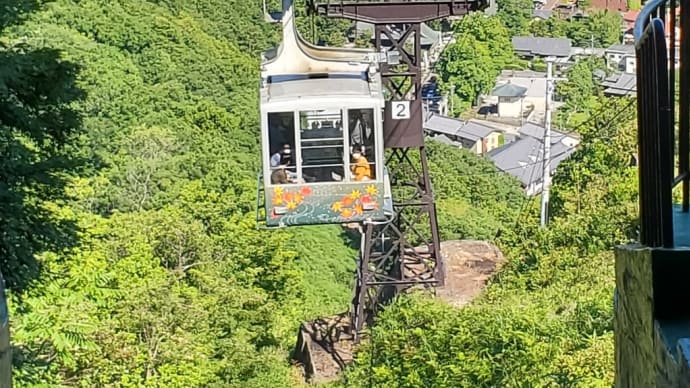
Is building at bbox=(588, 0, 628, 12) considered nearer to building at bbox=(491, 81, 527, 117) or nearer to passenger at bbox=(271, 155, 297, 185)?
building at bbox=(491, 81, 527, 117)

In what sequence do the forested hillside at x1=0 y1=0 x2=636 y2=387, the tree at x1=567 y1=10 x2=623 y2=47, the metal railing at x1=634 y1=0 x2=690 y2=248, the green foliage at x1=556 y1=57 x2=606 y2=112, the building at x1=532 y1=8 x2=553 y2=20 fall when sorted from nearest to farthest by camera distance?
the metal railing at x1=634 y1=0 x2=690 y2=248, the forested hillside at x1=0 y1=0 x2=636 y2=387, the green foliage at x1=556 y1=57 x2=606 y2=112, the tree at x1=567 y1=10 x2=623 y2=47, the building at x1=532 y1=8 x2=553 y2=20

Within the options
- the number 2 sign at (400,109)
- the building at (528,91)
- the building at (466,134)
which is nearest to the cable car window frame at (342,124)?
the number 2 sign at (400,109)

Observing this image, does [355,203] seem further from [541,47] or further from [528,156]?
[541,47]

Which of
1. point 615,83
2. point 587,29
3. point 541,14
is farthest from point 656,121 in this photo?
point 541,14

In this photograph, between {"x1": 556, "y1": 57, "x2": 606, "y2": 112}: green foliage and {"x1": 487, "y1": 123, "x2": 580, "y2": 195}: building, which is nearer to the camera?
{"x1": 487, "y1": 123, "x2": 580, "y2": 195}: building

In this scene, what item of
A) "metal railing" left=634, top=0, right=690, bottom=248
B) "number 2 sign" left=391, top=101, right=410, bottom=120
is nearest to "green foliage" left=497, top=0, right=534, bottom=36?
"number 2 sign" left=391, top=101, right=410, bottom=120

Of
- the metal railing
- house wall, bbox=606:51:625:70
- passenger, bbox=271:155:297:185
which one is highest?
the metal railing
